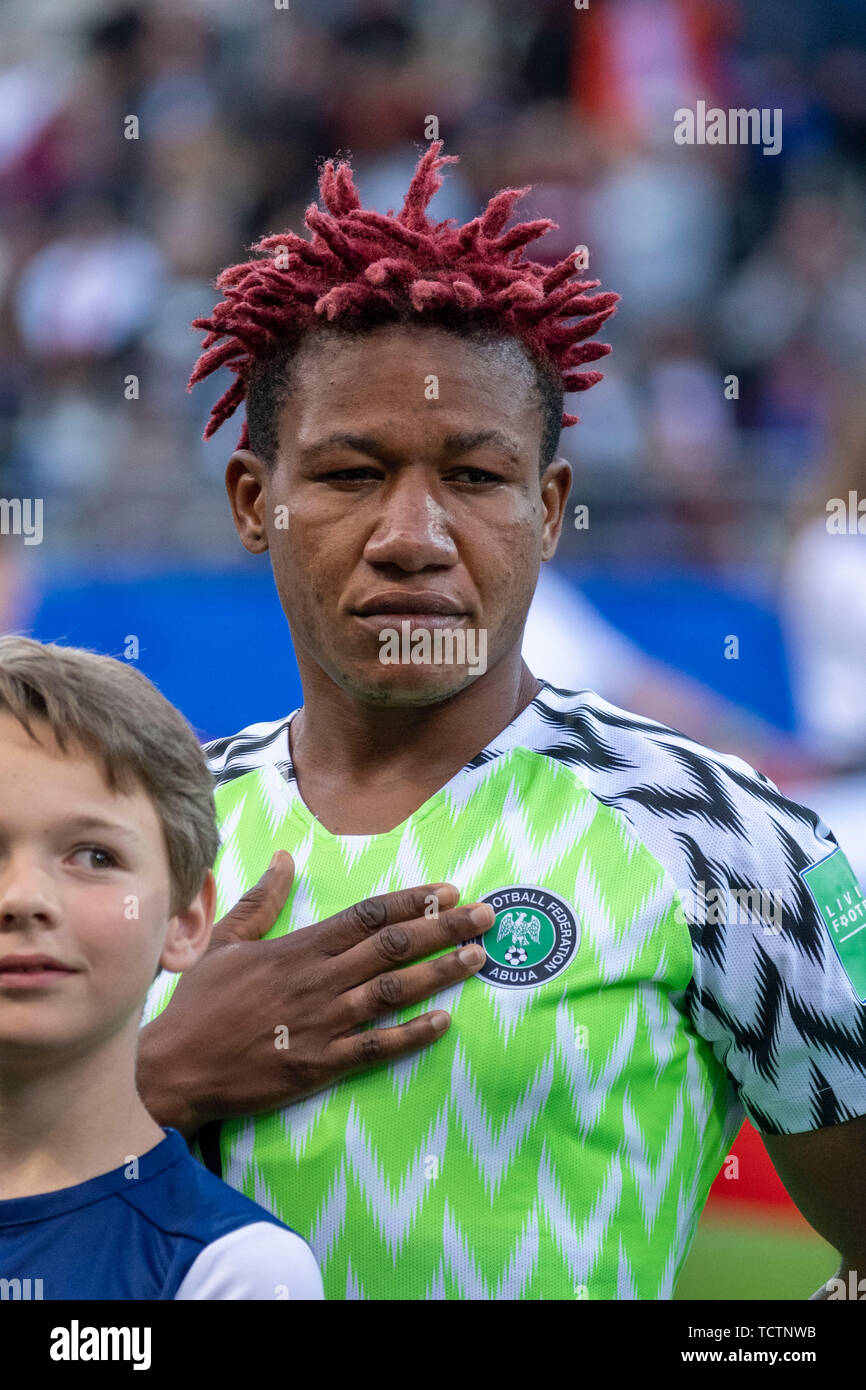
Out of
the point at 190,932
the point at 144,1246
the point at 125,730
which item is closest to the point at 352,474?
the point at 125,730

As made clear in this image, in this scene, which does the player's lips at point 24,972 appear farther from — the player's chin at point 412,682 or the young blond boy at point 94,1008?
the player's chin at point 412,682

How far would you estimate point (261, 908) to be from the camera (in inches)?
65.6

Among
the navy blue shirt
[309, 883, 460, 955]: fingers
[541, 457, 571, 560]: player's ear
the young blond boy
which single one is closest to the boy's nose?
the young blond boy

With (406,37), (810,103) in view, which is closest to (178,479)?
(406,37)

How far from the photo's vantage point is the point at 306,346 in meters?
1.71

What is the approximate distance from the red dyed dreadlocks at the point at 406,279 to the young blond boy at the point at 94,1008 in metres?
0.49

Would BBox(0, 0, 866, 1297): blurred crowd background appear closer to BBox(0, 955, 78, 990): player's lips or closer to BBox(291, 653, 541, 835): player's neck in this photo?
BBox(291, 653, 541, 835): player's neck

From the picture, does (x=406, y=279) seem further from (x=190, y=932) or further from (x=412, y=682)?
(x=190, y=932)

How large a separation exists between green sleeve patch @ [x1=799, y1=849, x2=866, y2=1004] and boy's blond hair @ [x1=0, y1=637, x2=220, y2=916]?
618 millimetres

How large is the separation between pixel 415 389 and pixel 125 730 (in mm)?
464

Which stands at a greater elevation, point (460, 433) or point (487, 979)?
point (460, 433)
